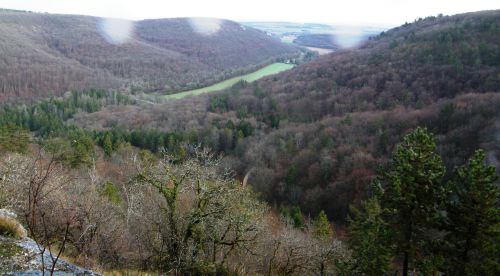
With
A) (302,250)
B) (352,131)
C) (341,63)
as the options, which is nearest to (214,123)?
(352,131)

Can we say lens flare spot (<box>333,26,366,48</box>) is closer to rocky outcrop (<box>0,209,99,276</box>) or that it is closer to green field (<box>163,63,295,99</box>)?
green field (<box>163,63,295,99</box>)

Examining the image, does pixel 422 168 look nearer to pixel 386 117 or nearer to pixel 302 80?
pixel 386 117

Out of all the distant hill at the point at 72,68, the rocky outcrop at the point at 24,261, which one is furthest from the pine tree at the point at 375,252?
the distant hill at the point at 72,68

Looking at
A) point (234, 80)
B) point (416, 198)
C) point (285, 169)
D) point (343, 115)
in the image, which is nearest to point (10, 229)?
point (416, 198)

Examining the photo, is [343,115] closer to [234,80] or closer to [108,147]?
[108,147]

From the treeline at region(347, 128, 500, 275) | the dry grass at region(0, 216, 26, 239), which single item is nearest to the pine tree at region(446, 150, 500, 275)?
the treeline at region(347, 128, 500, 275)

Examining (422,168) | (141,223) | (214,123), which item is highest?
(422,168)

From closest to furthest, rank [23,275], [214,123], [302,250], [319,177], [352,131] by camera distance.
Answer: [23,275], [302,250], [319,177], [352,131], [214,123]
